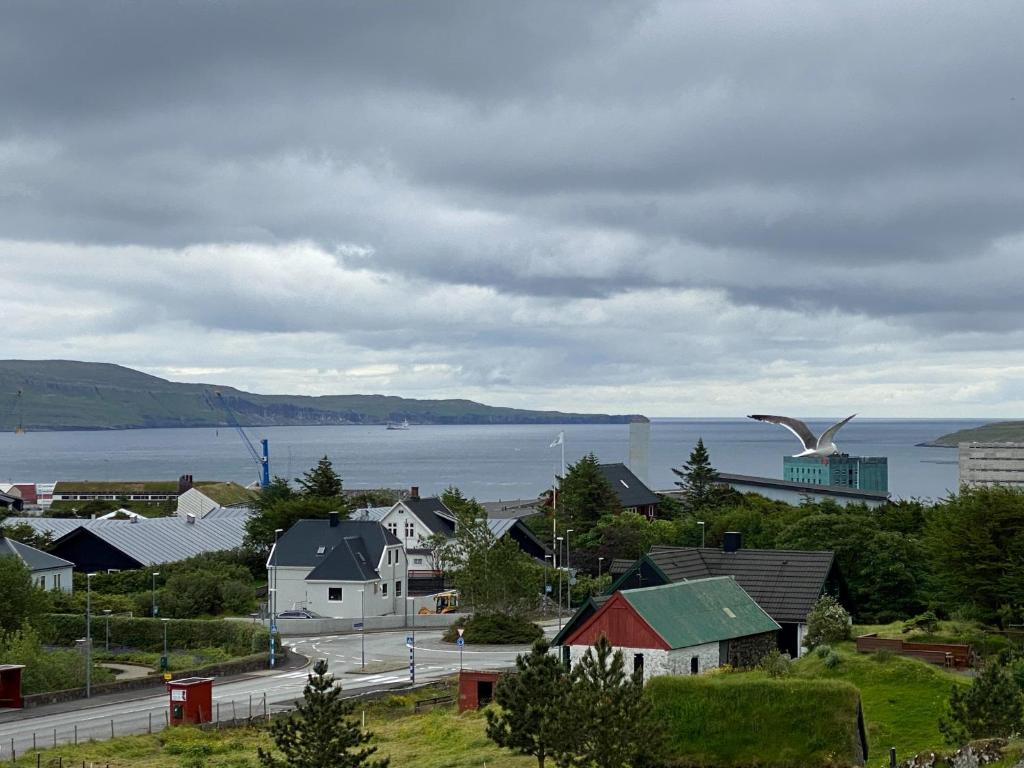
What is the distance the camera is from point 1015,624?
48.5 meters

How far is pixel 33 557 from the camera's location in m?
79.1

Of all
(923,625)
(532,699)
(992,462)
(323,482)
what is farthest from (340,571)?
(992,462)

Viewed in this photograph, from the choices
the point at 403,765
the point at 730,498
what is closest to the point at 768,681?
the point at 403,765

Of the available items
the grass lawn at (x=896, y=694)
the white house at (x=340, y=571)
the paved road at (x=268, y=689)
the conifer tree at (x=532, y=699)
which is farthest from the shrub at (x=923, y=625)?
the white house at (x=340, y=571)

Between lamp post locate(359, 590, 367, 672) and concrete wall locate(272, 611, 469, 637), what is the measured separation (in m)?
0.35

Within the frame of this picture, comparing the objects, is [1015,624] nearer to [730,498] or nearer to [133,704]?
[133,704]

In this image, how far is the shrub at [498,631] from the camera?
66188mm

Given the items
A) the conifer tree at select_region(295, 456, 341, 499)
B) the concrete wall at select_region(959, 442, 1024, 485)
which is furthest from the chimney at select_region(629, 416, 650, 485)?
the conifer tree at select_region(295, 456, 341, 499)

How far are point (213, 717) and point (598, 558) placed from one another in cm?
4988

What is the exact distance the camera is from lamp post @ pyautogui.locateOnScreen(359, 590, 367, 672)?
5878 centimetres

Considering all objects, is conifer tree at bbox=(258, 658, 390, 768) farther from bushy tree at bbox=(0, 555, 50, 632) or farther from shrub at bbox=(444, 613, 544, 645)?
shrub at bbox=(444, 613, 544, 645)

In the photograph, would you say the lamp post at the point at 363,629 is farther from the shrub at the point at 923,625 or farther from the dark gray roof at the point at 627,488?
the dark gray roof at the point at 627,488

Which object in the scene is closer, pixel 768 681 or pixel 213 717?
pixel 768 681

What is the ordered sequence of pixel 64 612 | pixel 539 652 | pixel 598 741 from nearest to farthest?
pixel 598 741
pixel 539 652
pixel 64 612
